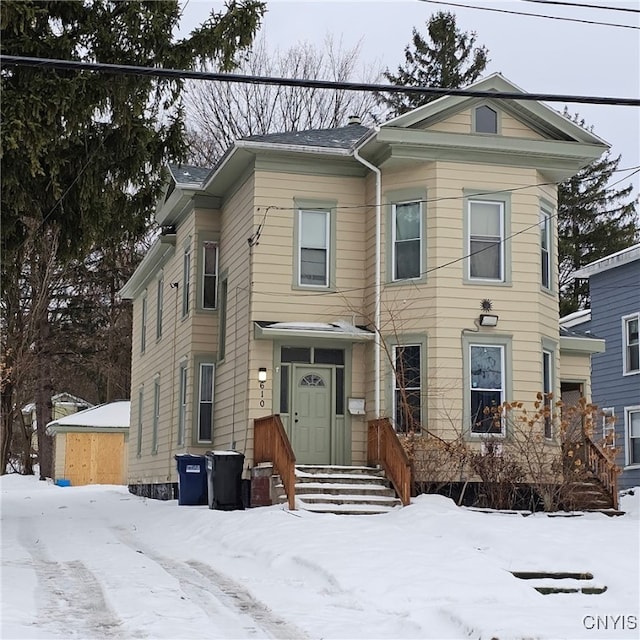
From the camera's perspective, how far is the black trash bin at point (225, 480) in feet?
61.1

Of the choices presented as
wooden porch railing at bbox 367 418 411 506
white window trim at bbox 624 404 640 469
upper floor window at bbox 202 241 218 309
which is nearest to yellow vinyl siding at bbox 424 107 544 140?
wooden porch railing at bbox 367 418 411 506

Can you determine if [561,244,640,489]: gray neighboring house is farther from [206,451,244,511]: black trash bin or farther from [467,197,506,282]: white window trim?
[206,451,244,511]: black trash bin

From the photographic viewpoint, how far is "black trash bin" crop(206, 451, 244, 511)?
18.6 meters

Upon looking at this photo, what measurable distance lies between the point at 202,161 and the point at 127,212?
21701 mm

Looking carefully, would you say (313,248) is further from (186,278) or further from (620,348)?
(620,348)

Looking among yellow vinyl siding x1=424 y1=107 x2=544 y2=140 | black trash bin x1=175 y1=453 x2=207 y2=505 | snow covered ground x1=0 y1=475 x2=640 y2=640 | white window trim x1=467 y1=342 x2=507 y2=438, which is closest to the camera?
snow covered ground x1=0 y1=475 x2=640 y2=640

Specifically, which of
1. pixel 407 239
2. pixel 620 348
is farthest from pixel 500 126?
pixel 620 348

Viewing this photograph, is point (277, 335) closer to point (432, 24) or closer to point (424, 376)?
point (424, 376)

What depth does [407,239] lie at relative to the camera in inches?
767

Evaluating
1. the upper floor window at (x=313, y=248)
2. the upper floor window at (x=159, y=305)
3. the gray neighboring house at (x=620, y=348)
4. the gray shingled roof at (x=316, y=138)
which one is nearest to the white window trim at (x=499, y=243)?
the gray shingled roof at (x=316, y=138)

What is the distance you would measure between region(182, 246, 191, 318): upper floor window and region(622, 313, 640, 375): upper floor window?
39.3 ft

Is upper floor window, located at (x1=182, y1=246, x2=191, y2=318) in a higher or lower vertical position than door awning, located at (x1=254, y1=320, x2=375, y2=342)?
higher

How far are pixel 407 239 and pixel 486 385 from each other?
3.21 m

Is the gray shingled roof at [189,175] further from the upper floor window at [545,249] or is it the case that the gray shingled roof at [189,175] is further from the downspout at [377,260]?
the upper floor window at [545,249]
